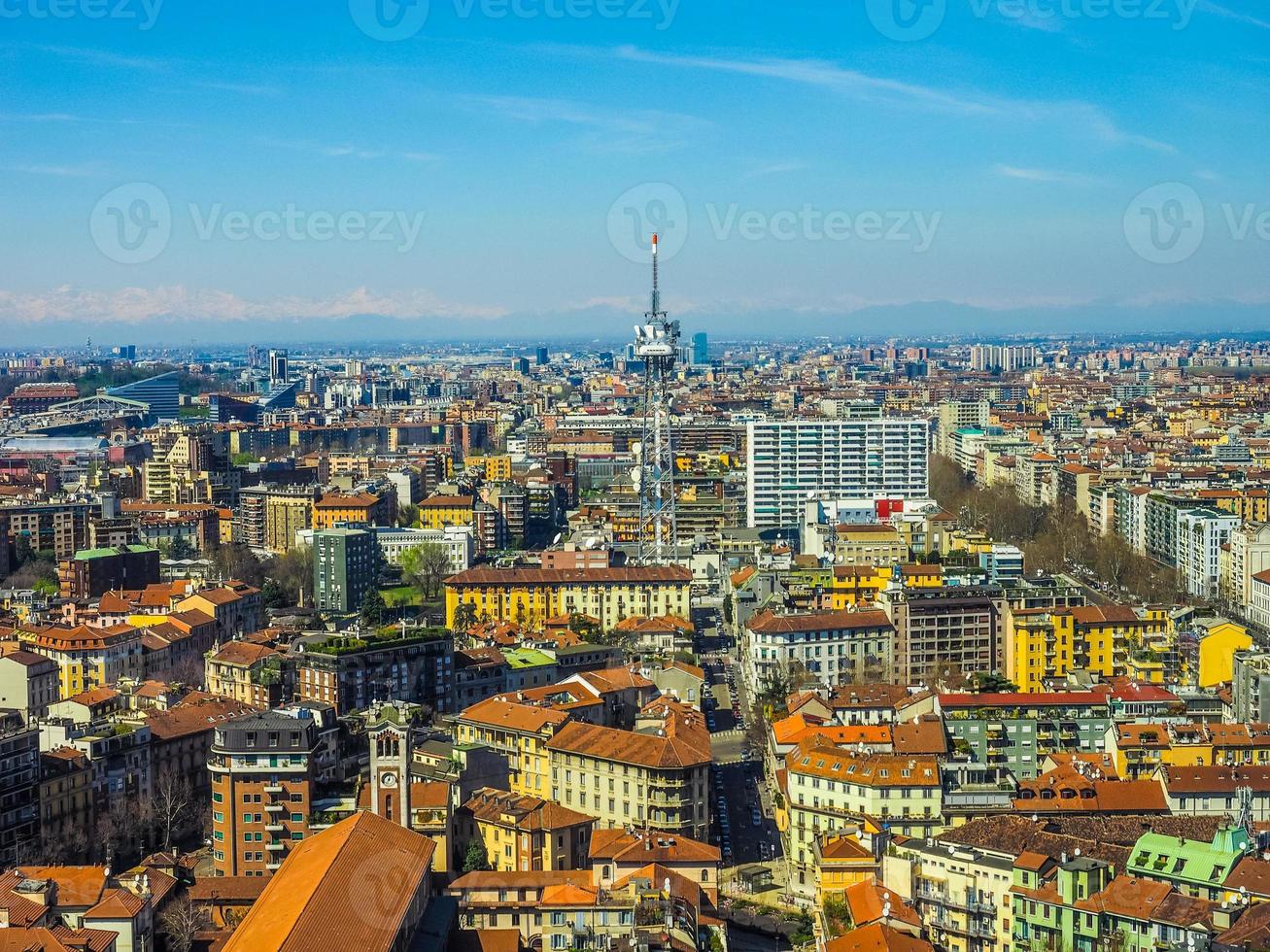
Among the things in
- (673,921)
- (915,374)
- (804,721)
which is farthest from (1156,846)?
(915,374)

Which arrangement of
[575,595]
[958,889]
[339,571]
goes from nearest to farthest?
[958,889] → [575,595] → [339,571]

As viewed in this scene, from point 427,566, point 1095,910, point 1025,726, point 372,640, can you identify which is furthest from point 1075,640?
point 427,566

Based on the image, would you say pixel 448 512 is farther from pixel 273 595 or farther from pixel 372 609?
pixel 372 609

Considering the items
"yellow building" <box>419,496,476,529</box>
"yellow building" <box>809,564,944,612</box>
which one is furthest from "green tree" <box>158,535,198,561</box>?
"yellow building" <box>809,564,944,612</box>

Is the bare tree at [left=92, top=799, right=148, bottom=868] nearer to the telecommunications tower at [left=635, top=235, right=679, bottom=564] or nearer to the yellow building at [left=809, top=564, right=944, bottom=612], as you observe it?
the yellow building at [left=809, top=564, right=944, bottom=612]

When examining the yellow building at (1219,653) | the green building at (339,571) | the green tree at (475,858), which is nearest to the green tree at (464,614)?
the green building at (339,571)
